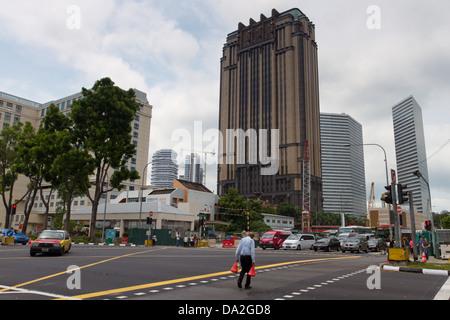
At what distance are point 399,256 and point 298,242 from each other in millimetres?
17180

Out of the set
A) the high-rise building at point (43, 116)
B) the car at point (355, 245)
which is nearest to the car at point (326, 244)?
the car at point (355, 245)

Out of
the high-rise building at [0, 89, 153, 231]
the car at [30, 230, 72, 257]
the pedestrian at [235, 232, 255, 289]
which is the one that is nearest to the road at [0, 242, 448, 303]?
the pedestrian at [235, 232, 255, 289]

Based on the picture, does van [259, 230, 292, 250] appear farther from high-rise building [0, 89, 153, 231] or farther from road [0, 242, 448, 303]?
high-rise building [0, 89, 153, 231]

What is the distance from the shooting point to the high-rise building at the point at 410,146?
126275mm

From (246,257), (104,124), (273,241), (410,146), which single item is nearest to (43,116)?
(104,124)

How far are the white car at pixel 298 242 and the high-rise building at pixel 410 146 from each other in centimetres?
8420

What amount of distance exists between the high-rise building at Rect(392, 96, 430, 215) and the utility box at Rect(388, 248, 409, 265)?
9984 centimetres

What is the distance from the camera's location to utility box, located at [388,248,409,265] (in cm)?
1581

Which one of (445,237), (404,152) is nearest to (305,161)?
(404,152)

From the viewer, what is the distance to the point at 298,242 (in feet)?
107

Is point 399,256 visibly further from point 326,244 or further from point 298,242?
point 298,242

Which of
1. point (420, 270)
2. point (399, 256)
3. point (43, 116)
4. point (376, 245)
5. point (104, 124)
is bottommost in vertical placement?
point (376, 245)
